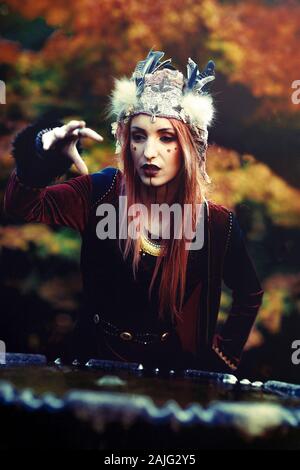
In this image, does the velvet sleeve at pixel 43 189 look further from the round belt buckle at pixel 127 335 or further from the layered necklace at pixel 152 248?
the round belt buckle at pixel 127 335

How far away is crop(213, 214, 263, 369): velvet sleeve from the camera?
10.7ft

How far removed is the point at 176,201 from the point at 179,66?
33.2 inches

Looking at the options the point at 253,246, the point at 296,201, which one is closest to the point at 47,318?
the point at 253,246

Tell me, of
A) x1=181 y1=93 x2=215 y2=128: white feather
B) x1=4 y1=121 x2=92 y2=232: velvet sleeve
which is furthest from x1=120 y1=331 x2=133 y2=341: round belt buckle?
x1=181 y1=93 x2=215 y2=128: white feather

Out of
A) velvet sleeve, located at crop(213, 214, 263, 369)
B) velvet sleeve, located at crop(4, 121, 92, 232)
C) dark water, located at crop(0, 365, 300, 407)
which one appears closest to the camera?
dark water, located at crop(0, 365, 300, 407)

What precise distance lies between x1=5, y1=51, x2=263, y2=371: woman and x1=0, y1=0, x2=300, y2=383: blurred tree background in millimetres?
91

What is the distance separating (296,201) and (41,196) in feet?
5.22

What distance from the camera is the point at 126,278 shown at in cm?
320

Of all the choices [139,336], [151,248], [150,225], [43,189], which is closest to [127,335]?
[139,336]

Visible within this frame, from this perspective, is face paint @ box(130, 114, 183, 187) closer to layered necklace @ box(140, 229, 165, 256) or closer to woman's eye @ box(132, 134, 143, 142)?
woman's eye @ box(132, 134, 143, 142)

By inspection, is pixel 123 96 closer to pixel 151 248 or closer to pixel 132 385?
pixel 151 248

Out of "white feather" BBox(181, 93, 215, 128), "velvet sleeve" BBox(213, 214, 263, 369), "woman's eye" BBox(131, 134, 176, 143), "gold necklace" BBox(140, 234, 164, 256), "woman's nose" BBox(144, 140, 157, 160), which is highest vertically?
"white feather" BBox(181, 93, 215, 128)

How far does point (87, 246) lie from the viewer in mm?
3293
